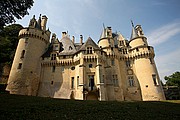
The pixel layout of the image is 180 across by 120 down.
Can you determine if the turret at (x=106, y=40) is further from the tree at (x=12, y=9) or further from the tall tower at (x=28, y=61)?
the tree at (x=12, y=9)

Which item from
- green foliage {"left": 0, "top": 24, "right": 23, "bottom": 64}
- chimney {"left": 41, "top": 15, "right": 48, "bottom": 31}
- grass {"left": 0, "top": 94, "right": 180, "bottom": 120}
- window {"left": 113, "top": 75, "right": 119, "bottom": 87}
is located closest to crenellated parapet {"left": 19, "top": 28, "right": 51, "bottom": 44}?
chimney {"left": 41, "top": 15, "right": 48, "bottom": 31}

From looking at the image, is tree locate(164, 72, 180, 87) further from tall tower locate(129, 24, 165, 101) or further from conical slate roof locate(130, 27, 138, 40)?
conical slate roof locate(130, 27, 138, 40)

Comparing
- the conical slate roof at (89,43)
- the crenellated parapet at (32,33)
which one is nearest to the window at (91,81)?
the conical slate roof at (89,43)

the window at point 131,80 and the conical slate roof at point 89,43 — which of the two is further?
the window at point 131,80

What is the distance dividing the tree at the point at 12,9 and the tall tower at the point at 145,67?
87.3ft

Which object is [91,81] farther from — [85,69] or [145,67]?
[145,67]

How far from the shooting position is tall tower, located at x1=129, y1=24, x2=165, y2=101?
27359 mm

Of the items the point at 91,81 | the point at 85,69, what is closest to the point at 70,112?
the point at 91,81

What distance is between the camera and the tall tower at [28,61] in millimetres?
25516

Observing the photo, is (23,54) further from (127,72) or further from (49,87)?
(127,72)

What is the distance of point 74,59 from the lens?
A: 29.0 m

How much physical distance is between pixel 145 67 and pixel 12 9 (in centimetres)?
2845

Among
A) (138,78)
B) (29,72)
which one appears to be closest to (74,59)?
(29,72)

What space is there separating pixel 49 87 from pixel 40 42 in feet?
39.6
